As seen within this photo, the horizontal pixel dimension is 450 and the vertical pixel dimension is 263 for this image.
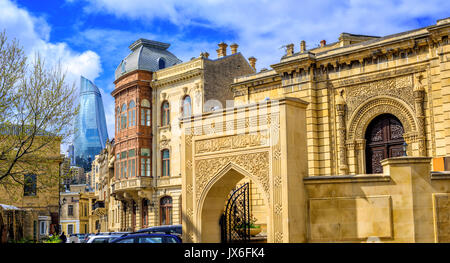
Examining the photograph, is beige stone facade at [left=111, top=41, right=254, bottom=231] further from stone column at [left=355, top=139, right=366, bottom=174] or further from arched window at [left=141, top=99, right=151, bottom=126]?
stone column at [left=355, top=139, right=366, bottom=174]

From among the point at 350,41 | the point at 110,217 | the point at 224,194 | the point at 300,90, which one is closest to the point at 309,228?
the point at 224,194

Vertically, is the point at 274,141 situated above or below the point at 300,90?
below

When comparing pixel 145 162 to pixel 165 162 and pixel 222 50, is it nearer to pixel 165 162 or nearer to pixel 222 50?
pixel 165 162

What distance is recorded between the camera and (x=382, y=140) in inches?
762

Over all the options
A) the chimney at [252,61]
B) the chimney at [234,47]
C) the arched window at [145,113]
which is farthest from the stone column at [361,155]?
the chimney at [252,61]

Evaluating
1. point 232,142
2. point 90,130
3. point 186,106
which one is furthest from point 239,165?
point 90,130

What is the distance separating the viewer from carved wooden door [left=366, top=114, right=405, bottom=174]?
18.9 m

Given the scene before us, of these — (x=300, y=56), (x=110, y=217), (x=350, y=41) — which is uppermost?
(x=350, y=41)

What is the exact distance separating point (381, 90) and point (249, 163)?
8545 mm

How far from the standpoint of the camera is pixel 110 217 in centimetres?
4903

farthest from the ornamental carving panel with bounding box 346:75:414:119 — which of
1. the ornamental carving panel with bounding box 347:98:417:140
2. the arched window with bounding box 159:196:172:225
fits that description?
the arched window with bounding box 159:196:172:225
